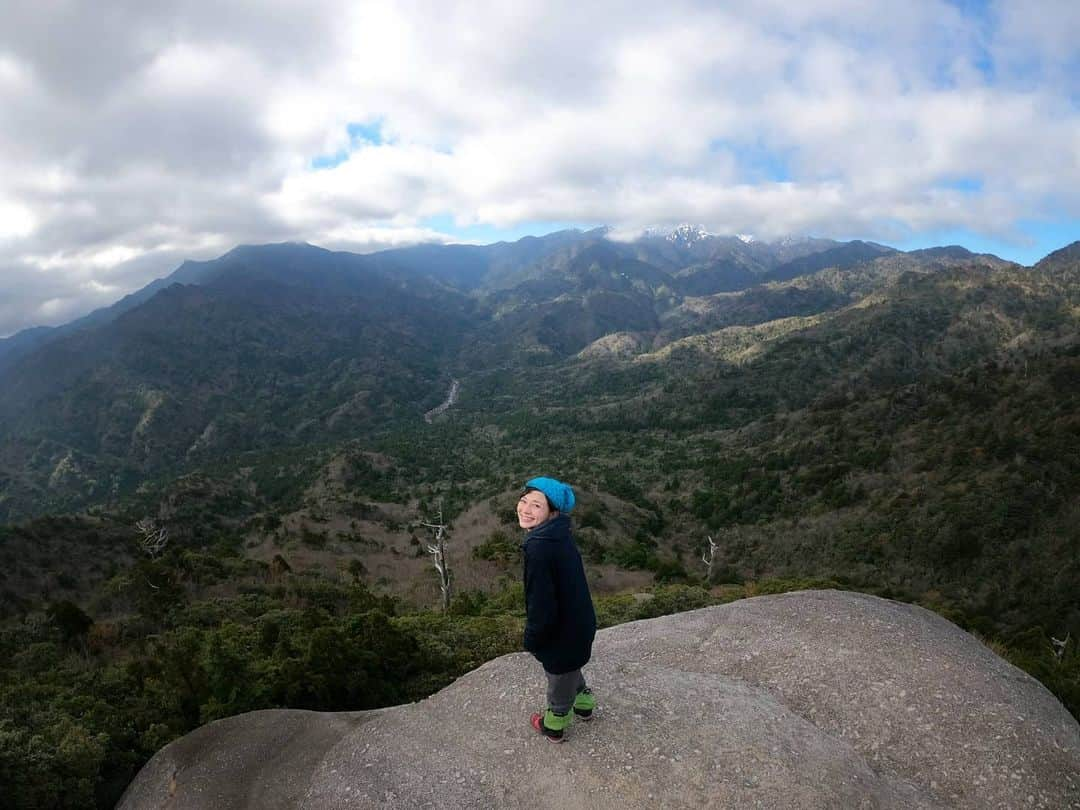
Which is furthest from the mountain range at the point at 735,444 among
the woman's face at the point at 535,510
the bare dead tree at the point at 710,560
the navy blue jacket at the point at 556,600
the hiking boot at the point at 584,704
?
the woman's face at the point at 535,510

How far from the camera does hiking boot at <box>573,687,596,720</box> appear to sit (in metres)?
6.17

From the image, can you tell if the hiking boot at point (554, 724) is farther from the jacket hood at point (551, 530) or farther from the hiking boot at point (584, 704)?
the jacket hood at point (551, 530)

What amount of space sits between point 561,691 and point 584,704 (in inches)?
17.3

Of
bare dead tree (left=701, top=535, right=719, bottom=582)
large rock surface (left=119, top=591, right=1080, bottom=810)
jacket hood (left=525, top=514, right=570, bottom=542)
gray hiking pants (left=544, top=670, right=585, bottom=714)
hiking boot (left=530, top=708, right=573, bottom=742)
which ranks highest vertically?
jacket hood (left=525, top=514, right=570, bottom=542)

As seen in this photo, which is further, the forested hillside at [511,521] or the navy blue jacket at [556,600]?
the forested hillside at [511,521]

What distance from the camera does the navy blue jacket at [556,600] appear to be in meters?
5.43

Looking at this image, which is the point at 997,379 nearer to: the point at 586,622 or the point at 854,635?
the point at 854,635

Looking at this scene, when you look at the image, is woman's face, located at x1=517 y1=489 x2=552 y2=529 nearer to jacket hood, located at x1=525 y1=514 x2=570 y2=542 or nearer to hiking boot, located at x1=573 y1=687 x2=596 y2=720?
jacket hood, located at x1=525 y1=514 x2=570 y2=542

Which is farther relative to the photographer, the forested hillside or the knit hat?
the forested hillside

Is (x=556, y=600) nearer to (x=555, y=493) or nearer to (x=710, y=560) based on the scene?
(x=555, y=493)

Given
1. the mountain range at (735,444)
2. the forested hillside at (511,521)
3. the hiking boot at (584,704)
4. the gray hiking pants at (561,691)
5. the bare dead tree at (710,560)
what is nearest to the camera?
the gray hiking pants at (561,691)

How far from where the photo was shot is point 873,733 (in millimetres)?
6715

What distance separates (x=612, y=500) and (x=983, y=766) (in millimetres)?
55240

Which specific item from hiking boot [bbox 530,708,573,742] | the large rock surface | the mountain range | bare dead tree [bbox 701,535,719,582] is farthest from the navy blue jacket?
the mountain range
